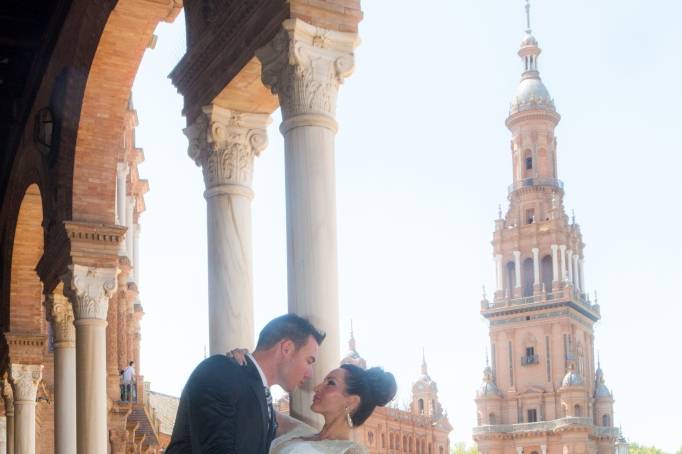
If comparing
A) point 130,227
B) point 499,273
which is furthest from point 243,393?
point 499,273

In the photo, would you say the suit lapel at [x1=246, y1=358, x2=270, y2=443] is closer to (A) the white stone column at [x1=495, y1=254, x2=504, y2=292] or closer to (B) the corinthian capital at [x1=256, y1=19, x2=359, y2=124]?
(B) the corinthian capital at [x1=256, y1=19, x2=359, y2=124]

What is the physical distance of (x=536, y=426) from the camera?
306 ft

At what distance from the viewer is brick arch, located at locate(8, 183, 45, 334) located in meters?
17.7

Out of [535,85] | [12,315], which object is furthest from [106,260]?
[535,85]

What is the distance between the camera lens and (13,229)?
17969 millimetres

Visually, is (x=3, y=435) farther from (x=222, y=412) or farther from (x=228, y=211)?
(x=222, y=412)

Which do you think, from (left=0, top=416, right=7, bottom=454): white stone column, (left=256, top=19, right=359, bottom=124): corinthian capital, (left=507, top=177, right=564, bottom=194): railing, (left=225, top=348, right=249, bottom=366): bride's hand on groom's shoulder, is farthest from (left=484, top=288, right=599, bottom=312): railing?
(left=225, top=348, right=249, bottom=366): bride's hand on groom's shoulder

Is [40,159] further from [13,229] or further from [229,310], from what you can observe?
[229,310]

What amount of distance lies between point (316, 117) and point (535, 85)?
91.9m

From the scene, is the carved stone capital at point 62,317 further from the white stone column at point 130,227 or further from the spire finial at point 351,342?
the spire finial at point 351,342

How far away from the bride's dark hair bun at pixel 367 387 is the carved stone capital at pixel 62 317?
10.4 meters

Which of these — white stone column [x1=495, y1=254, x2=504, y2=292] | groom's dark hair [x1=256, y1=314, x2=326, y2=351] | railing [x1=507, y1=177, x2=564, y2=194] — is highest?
railing [x1=507, y1=177, x2=564, y2=194]

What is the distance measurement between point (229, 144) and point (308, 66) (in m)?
1.38

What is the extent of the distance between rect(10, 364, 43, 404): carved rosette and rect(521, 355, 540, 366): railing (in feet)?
260
